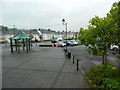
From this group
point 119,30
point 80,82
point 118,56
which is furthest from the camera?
point 80,82

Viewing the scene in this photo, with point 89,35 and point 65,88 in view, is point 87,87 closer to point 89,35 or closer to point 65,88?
point 65,88

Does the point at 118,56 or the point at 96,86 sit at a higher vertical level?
the point at 118,56

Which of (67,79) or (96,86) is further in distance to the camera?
(67,79)

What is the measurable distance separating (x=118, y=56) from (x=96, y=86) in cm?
172

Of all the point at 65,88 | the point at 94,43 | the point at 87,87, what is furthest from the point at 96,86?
the point at 94,43

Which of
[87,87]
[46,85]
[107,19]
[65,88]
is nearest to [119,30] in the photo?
[107,19]

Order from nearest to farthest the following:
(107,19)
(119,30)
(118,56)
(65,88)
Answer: (119,30) → (118,56) → (107,19) → (65,88)

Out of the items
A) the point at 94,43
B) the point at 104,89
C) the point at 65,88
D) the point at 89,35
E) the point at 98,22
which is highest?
the point at 98,22

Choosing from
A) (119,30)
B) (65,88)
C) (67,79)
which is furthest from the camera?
(67,79)

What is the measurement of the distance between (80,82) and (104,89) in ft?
5.12

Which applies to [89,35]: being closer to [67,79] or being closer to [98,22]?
[98,22]

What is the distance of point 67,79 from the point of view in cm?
574

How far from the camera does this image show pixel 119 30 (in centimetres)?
377

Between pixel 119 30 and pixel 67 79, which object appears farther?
pixel 67 79
